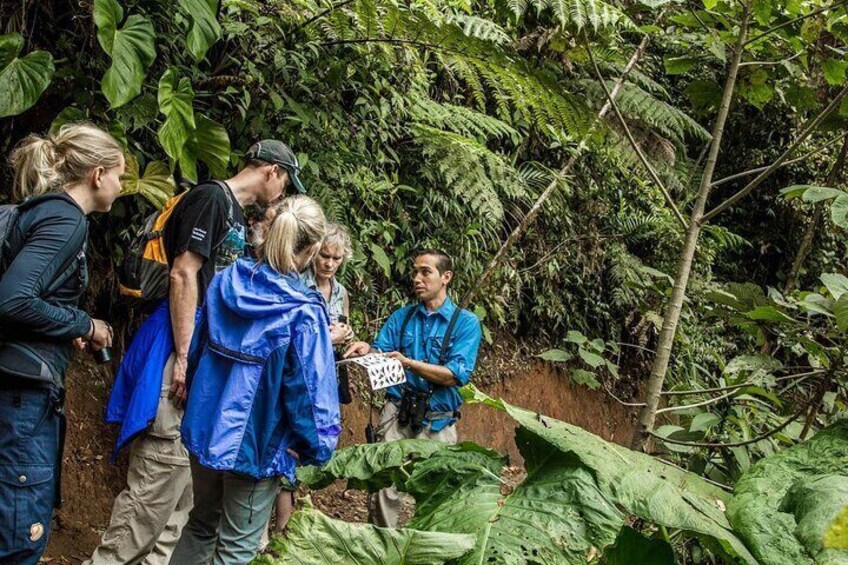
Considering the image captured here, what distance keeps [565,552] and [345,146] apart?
175 inches

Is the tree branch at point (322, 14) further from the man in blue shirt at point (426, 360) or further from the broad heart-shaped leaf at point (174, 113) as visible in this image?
the man in blue shirt at point (426, 360)

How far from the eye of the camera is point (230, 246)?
12.7ft

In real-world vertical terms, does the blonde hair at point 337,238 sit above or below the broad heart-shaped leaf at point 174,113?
below

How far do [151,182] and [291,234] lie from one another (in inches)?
62.0

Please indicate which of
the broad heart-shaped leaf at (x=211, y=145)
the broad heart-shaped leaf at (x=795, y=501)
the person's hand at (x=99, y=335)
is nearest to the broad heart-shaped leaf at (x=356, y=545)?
the broad heart-shaped leaf at (x=795, y=501)

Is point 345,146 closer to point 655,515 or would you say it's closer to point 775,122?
point 655,515

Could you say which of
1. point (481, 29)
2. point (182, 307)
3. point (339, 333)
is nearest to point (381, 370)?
point (339, 333)

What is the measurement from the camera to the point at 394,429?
186 inches

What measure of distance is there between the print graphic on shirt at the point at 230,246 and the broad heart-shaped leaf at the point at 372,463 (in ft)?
4.20

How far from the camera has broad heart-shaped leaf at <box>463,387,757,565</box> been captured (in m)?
2.08

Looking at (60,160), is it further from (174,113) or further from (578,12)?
(578,12)

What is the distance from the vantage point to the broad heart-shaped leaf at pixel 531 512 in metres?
2.10

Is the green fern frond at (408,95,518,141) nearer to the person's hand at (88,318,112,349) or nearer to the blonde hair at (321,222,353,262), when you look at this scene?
the blonde hair at (321,222,353,262)

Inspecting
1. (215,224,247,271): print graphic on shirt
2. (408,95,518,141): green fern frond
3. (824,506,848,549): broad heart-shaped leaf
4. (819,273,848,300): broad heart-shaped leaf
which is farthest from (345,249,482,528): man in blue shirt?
(824,506,848,549): broad heart-shaped leaf
